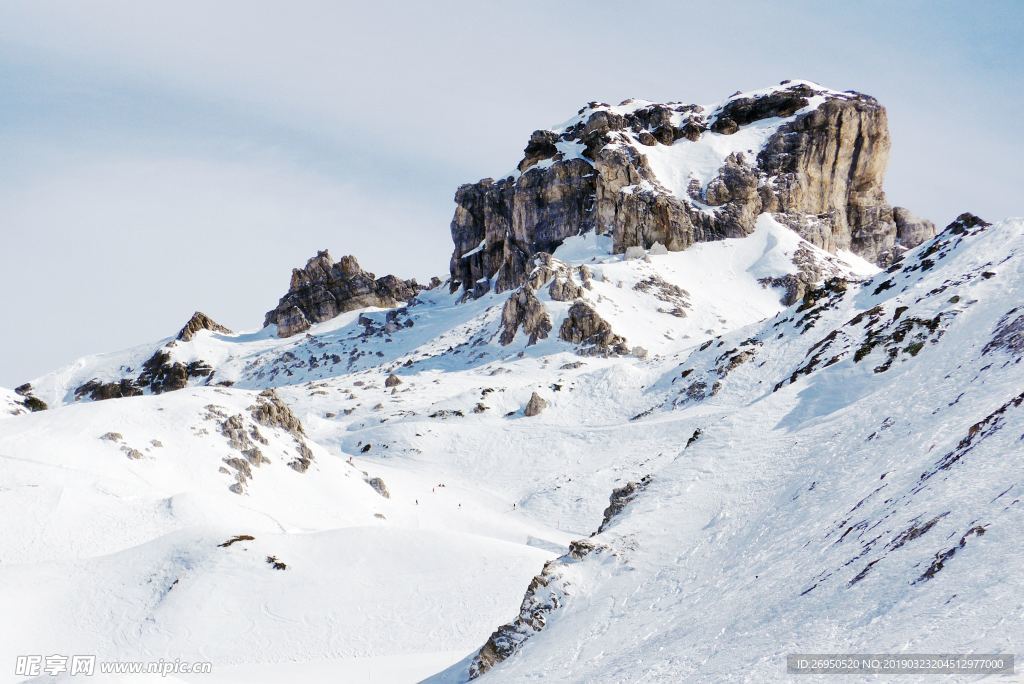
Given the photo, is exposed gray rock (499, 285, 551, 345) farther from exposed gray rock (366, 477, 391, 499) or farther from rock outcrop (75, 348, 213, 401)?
rock outcrop (75, 348, 213, 401)

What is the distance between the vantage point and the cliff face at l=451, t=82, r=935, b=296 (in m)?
140

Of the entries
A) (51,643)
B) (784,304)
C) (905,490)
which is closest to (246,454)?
(51,643)

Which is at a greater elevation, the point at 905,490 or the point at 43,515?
the point at 905,490

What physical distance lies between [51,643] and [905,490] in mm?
31542

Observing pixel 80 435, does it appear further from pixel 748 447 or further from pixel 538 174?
pixel 538 174

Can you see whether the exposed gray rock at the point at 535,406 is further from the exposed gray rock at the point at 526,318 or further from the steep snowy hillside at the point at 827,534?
the steep snowy hillside at the point at 827,534

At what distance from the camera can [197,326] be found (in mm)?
169000

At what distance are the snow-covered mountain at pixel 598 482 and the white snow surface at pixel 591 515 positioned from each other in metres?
0.13

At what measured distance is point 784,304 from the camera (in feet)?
402

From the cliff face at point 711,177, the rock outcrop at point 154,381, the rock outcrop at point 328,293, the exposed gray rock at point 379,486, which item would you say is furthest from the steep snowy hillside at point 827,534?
the rock outcrop at point 328,293

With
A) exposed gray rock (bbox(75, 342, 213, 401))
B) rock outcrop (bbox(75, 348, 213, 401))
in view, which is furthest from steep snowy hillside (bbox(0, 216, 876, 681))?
exposed gray rock (bbox(75, 342, 213, 401))

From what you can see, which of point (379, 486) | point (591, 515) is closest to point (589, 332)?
point (591, 515)

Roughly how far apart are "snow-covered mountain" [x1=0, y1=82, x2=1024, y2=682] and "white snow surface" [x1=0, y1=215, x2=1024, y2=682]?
0.13 meters

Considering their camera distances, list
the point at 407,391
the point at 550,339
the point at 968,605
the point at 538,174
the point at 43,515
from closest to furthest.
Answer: the point at 968,605 < the point at 43,515 < the point at 407,391 < the point at 550,339 < the point at 538,174
